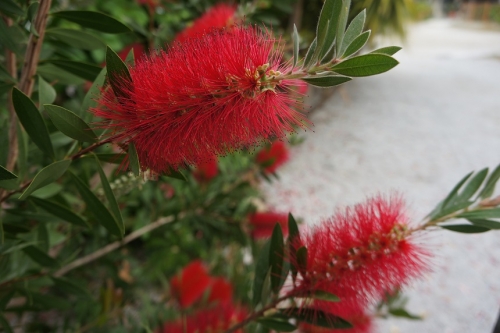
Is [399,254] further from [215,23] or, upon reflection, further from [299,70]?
[215,23]

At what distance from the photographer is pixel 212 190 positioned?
888 millimetres

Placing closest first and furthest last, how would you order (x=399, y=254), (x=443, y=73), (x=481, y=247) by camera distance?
(x=399, y=254) < (x=481, y=247) < (x=443, y=73)

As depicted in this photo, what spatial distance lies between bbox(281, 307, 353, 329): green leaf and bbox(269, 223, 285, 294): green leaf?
29mm

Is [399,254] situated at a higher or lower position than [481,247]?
higher

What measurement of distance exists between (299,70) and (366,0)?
2228 millimetres

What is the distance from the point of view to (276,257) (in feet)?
1.37

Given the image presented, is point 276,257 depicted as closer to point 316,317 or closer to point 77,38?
point 316,317

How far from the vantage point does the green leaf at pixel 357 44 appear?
0.84 ft

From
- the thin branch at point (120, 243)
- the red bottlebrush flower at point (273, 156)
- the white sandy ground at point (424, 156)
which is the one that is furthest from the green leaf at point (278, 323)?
the white sandy ground at point (424, 156)

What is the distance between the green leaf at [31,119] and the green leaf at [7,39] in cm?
10

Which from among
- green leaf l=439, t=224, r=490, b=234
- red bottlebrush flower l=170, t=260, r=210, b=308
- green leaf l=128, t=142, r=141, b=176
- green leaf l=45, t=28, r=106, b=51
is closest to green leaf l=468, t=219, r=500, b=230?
green leaf l=439, t=224, r=490, b=234

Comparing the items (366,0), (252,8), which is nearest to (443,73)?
(366,0)

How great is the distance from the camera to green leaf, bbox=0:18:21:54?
0.37 metres

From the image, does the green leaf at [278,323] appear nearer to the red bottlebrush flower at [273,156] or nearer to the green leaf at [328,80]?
the green leaf at [328,80]
